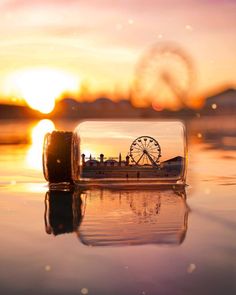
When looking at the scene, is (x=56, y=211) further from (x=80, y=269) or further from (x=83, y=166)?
(x=80, y=269)

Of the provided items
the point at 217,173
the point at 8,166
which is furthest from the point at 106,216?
the point at 8,166

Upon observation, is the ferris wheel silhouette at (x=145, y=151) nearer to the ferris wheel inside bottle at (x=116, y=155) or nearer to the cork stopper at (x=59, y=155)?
the ferris wheel inside bottle at (x=116, y=155)

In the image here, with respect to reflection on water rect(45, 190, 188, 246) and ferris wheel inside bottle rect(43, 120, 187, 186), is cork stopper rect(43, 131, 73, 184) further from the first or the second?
reflection on water rect(45, 190, 188, 246)

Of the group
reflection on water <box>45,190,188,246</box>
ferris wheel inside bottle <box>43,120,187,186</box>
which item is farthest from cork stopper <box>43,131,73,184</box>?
reflection on water <box>45,190,188,246</box>

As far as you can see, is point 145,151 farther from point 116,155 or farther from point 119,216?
point 119,216

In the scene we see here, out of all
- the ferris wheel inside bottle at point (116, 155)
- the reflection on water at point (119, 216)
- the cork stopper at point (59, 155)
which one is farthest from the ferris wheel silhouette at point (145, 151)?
the cork stopper at point (59, 155)
